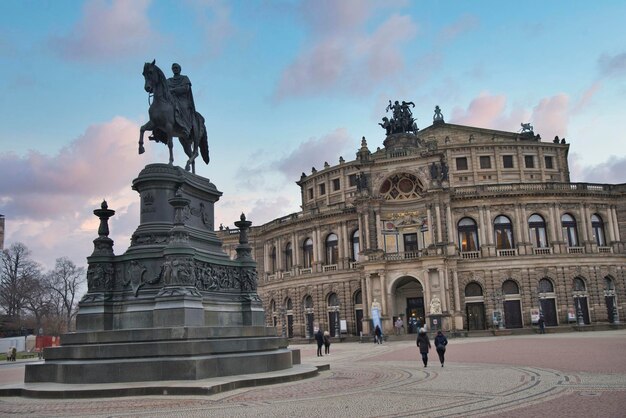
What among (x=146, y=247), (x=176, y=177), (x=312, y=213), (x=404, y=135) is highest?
(x=404, y=135)

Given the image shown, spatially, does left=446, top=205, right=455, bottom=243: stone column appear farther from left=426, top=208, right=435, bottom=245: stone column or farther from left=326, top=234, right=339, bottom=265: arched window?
left=326, top=234, right=339, bottom=265: arched window

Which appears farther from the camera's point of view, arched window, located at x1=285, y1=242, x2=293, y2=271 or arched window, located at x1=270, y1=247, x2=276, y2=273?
arched window, located at x1=270, y1=247, x2=276, y2=273

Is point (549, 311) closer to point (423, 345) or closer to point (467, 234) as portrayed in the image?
point (467, 234)

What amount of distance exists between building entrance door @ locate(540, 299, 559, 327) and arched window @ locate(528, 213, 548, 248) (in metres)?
5.53

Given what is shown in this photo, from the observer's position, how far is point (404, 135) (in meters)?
69.2

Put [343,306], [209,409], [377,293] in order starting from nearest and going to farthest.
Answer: [209,409]
[377,293]
[343,306]

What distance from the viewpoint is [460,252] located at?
2365 inches

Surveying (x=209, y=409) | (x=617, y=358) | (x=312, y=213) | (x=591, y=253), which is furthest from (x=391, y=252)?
(x=209, y=409)

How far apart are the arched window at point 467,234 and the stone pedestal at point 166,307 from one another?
43.6 meters

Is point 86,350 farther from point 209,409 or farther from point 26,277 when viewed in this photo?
point 26,277

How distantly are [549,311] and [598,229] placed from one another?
10590mm

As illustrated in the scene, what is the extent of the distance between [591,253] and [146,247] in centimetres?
5284

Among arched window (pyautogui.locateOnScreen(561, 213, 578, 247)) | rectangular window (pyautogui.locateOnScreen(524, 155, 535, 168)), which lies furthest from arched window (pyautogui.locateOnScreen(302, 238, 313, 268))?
arched window (pyautogui.locateOnScreen(561, 213, 578, 247))

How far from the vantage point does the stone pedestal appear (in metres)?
15.9
